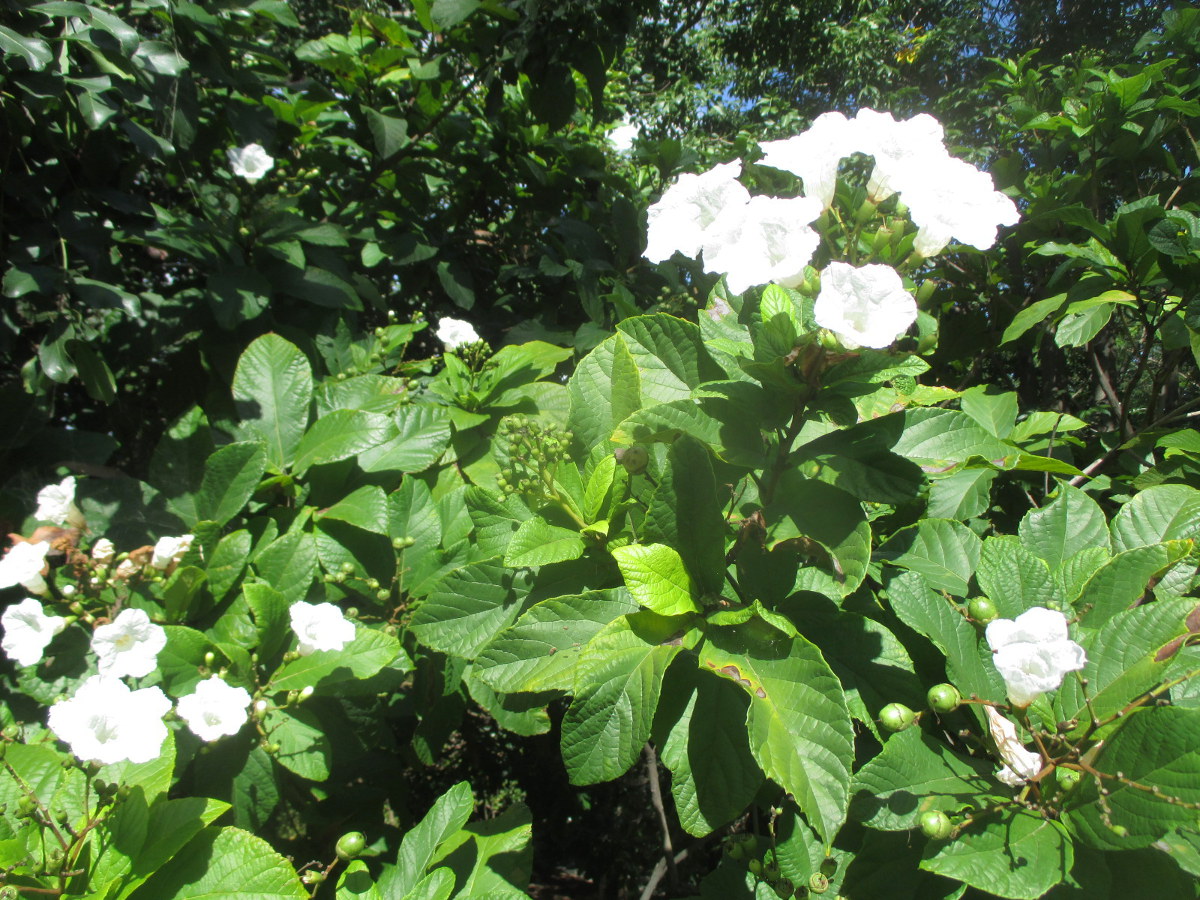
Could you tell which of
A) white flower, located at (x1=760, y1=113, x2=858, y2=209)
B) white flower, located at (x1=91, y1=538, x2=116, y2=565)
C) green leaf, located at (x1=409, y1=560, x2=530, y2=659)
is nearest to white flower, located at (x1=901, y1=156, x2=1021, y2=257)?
white flower, located at (x1=760, y1=113, x2=858, y2=209)

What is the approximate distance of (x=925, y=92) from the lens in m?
11.0

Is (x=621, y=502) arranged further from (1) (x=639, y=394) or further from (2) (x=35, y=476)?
(2) (x=35, y=476)

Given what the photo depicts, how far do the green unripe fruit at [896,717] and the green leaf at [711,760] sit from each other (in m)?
0.19

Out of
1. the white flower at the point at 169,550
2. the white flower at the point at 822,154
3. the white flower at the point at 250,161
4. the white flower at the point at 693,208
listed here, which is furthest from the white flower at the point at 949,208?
the white flower at the point at 250,161

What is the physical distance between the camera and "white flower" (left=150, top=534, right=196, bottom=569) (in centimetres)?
147

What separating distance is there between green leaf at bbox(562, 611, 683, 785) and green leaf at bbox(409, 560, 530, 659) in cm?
33

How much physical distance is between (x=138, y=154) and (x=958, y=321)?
9.71ft

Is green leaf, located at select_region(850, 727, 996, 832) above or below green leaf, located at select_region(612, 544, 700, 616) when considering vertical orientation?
below

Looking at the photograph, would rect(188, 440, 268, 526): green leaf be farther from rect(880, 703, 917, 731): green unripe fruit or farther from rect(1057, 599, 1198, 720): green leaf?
rect(1057, 599, 1198, 720): green leaf

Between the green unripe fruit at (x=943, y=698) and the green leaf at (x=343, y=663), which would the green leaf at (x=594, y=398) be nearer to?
the green leaf at (x=343, y=663)

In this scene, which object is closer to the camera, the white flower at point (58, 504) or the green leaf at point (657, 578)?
the green leaf at point (657, 578)

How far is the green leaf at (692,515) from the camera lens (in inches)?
39.7

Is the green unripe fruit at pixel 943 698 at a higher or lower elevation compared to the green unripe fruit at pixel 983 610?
lower

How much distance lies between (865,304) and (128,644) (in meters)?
1.37
